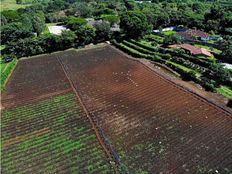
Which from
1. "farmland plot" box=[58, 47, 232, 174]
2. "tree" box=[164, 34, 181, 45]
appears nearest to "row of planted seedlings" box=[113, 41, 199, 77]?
"farmland plot" box=[58, 47, 232, 174]

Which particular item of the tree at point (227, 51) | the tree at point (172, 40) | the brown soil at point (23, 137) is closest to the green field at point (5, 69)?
the brown soil at point (23, 137)

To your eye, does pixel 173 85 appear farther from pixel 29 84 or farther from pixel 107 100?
pixel 29 84

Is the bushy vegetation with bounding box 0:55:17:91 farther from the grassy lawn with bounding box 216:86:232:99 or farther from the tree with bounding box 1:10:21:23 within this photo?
the tree with bounding box 1:10:21:23

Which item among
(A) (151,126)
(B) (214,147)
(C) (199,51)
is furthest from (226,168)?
(C) (199,51)

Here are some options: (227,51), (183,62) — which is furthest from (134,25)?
(227,51)

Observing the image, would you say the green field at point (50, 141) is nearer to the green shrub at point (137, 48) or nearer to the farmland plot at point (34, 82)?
the farmland plot at point (34, 82)

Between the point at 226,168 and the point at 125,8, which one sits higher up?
the point at 226,168
